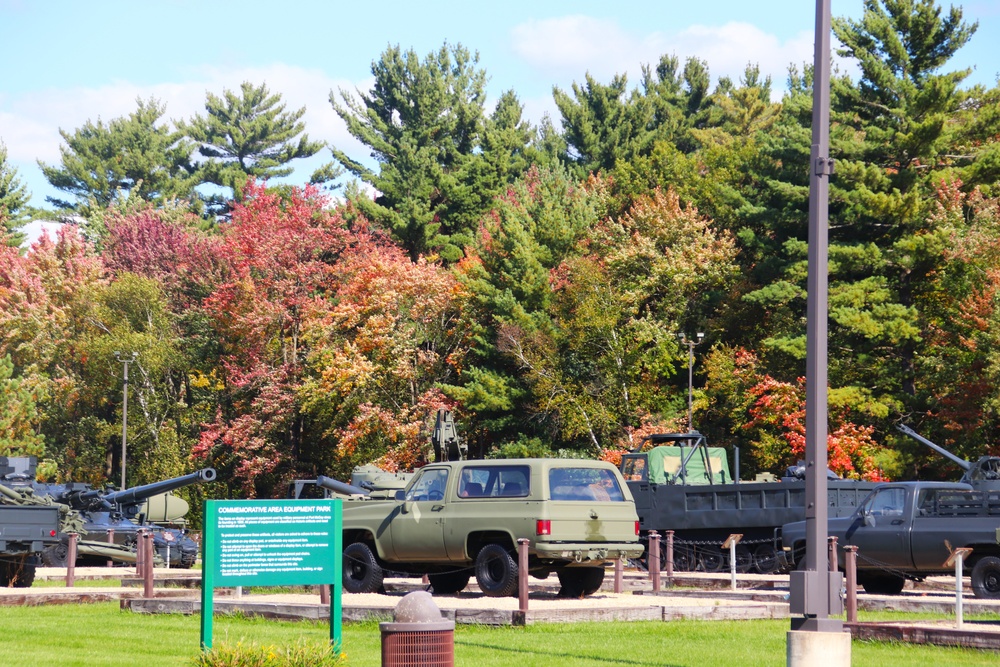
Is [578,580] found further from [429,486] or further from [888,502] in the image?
[888,502]

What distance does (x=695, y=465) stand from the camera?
3422 cm

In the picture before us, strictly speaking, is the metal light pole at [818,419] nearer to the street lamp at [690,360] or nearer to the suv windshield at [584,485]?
the suv windshield at [584,485]

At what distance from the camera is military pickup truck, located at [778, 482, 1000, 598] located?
21.8 meters

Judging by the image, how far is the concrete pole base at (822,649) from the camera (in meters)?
12.0

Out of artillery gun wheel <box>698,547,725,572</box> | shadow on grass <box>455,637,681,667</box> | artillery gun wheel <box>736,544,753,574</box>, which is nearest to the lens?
shadow on grass <box>455,637,681,667</box>

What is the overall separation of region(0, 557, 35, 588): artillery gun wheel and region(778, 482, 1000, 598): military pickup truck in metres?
13.5

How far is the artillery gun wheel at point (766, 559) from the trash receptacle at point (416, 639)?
21.2 m

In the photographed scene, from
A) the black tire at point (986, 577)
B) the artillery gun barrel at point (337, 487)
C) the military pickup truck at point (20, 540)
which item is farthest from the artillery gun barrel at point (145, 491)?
the black tire at point (986, 577)

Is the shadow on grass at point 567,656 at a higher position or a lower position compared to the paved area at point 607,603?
lower

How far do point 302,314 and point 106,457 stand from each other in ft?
51.5

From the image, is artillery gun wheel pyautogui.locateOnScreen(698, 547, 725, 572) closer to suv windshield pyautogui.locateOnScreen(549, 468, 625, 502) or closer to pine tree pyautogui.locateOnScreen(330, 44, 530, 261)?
suv windshield pyautogui.locateOnScreen(549, 468, 625, 502)

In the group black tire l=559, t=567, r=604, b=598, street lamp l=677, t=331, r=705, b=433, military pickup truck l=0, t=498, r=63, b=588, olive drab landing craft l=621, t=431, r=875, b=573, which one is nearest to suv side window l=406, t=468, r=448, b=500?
black tire l=559, t=567, r=604, b=598

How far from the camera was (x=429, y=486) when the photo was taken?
2120 cm

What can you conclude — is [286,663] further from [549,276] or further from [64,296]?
[64,296]
